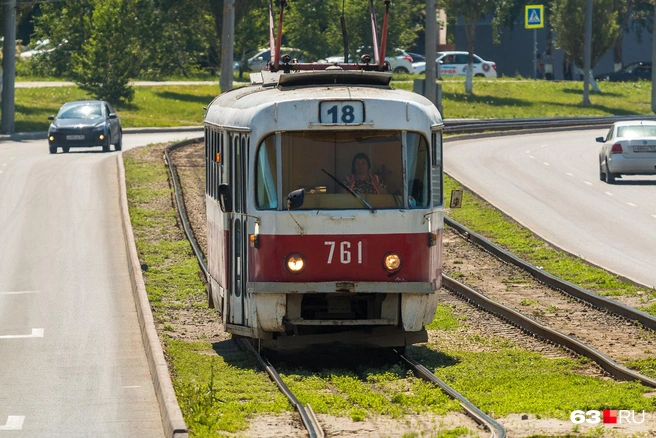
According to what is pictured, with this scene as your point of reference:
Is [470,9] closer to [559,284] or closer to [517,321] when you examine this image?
[559,284]

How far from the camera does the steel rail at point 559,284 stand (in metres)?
14.8

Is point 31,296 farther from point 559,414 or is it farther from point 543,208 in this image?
point 543,208

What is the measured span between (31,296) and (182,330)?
3.40m

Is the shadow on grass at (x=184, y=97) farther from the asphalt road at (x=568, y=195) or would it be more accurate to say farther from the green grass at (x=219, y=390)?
the green grass at (x=219, y=390)

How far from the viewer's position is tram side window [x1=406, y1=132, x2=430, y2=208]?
12109mm

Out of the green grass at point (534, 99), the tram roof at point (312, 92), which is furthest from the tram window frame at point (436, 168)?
the green grass at point (534, 99)

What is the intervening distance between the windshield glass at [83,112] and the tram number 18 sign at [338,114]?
86.2ft

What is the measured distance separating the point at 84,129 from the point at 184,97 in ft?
64.5

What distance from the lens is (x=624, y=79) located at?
245ft

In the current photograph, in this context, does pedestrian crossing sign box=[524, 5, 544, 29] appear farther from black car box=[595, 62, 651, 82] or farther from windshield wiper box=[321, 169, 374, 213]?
windshield wiper box=[321, 169, 374, 213]

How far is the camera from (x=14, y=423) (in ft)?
33.2

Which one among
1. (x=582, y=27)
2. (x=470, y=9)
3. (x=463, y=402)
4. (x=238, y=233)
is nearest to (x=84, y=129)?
(x=238, y=233)

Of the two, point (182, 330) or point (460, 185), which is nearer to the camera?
point (182, 330)

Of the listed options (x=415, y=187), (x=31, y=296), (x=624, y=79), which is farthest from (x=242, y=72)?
(x=415, y=187)
